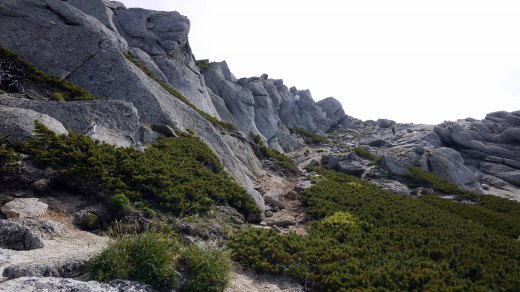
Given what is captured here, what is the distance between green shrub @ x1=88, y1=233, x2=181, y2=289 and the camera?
952cm

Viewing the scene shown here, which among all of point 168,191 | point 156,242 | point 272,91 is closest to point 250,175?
point 168,191

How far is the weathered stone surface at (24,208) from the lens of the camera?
12.8m

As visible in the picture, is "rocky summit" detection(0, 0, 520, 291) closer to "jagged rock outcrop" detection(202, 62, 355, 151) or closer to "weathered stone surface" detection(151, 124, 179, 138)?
"weathered stone surface" detection(151, 124, 179, 138)

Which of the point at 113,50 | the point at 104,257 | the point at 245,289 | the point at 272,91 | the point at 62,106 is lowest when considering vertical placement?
the point at 245,289

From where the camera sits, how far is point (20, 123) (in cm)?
1645

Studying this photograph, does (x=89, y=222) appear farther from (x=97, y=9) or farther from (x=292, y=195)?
(x=97, y=9)

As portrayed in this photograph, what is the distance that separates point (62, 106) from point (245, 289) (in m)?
15.1

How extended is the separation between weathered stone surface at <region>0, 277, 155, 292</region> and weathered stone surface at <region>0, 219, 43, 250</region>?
3065mm

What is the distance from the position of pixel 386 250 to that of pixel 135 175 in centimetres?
1196

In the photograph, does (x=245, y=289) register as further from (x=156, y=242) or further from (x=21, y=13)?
(x=21, y=13)

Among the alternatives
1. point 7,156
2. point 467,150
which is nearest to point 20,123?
point 7,156

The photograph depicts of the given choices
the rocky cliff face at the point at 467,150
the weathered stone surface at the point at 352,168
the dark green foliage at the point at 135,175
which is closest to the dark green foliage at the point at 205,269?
the dark green foliage at the point at 135,175

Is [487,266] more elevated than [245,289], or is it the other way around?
[487,266]

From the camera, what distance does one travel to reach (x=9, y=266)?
9.27m
